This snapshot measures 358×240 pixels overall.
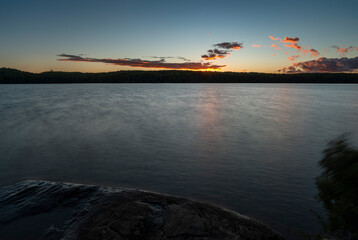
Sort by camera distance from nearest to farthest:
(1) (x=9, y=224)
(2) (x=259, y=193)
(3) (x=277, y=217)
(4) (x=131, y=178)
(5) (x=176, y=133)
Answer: (1) (x=9, y=224)
(3) (x=277, y=217)
(2) (x=259, y=193)
(4) (x=131, y=178)
(5) (x=176, y=133)

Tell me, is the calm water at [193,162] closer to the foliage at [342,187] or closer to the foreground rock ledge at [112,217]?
the foreground rock ledge at [112,217]

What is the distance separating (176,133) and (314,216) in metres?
14.7

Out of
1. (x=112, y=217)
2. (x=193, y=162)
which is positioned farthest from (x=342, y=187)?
(x=193, y=162)

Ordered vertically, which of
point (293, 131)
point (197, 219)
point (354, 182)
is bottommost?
point (293, 131)

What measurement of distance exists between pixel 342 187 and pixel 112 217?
5.38 m

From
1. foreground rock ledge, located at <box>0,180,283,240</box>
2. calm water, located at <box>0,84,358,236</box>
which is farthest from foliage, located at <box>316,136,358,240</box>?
calm water, located at <box>0,84,358,236</box>

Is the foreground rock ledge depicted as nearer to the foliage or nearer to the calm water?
the foliage

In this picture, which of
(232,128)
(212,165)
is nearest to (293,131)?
(232,128)

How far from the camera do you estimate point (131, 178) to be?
34.3 feet

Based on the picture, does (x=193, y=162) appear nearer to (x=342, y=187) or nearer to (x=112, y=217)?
(x=112, y=217)

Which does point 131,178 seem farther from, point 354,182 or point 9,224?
point 354,182

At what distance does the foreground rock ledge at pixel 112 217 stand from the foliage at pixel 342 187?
1449mm

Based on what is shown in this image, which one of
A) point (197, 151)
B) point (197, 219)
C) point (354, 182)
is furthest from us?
point (197, 151)

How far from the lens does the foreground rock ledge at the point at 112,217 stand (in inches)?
220
